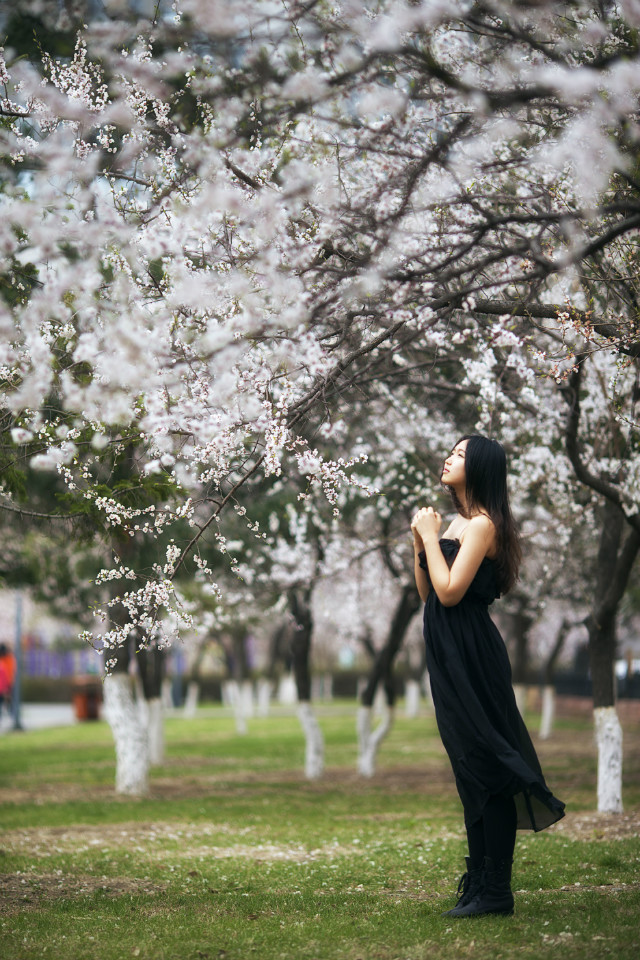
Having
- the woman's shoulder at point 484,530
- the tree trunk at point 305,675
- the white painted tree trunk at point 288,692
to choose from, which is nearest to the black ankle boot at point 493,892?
the woman's shoulder at point 484,530

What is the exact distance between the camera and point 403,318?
17.9ft

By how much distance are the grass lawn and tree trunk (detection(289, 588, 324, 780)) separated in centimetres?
45

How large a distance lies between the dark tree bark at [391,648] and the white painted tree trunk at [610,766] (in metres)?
4.41

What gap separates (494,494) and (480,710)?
1.05 meters

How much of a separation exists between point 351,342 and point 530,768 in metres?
2.51

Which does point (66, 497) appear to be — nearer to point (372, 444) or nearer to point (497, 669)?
point (497, 669)

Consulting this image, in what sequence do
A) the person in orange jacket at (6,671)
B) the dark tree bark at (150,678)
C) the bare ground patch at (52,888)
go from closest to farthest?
1. the bare ground patch at (52,888)
2. the dark tree bark at (150,678)
3. the person in orange jacket at (6,671)

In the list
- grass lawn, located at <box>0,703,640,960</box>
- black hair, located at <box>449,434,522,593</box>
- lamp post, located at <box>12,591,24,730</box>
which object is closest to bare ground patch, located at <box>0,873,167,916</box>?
grass lawn, located at <box>0,703,640,960</box>

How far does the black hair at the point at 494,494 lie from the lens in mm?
4957

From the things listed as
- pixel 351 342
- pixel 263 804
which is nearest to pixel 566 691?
pixel 263 804

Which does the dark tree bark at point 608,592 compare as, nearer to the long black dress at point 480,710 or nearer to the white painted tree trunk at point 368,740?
the long black dress at point 480,710

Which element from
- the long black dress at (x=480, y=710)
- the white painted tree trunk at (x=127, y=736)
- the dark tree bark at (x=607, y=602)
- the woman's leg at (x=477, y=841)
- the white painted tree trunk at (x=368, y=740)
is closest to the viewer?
the long black dress at (x=480, y=710)

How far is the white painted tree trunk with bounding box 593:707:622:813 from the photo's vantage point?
10117mm

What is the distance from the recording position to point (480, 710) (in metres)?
4.70
